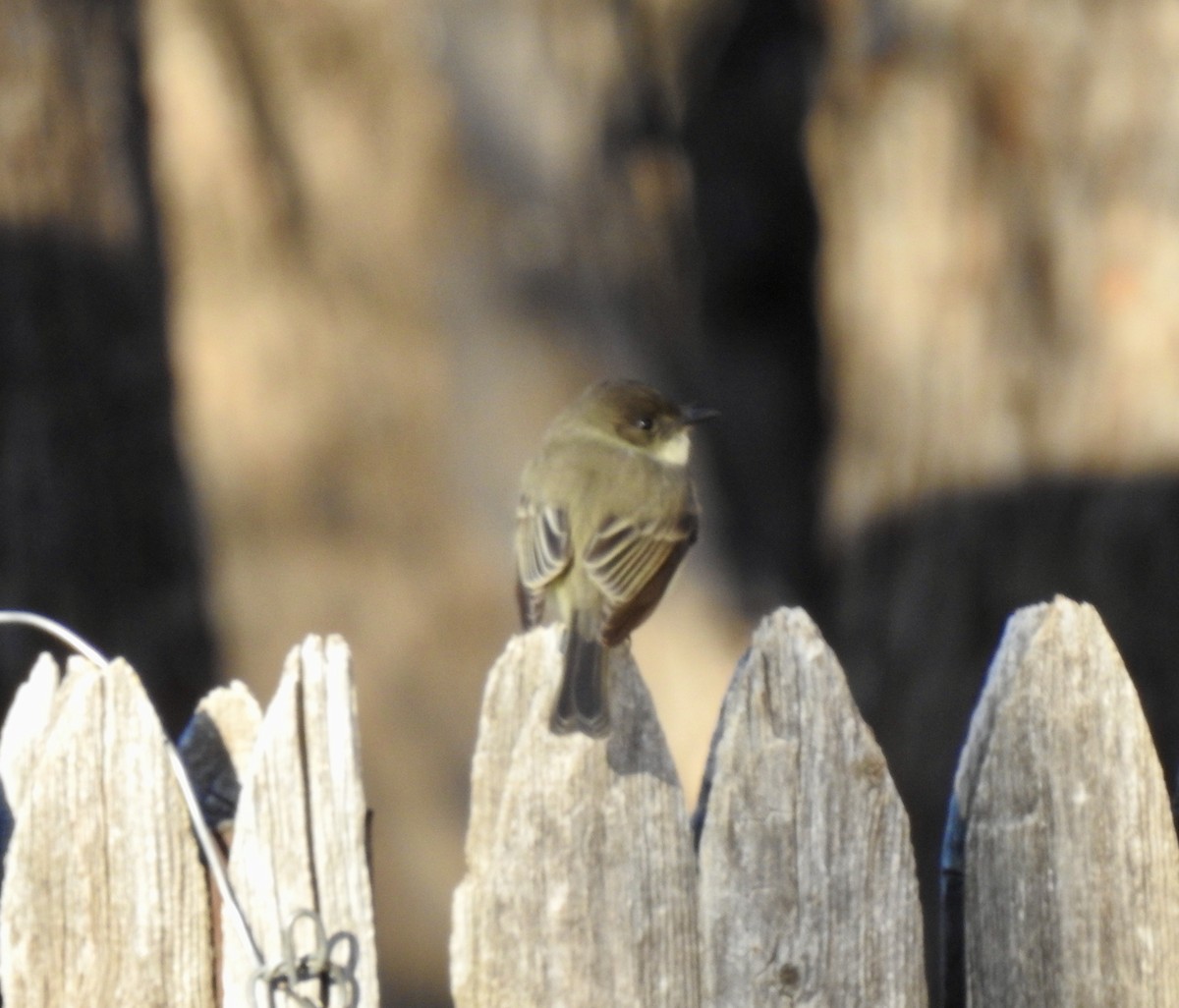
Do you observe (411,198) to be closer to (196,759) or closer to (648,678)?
(648,678)

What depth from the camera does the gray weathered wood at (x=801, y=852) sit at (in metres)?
2.49

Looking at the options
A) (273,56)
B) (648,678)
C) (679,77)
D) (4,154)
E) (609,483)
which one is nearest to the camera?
(609,483)

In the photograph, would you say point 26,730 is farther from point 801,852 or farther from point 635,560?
point 635,560

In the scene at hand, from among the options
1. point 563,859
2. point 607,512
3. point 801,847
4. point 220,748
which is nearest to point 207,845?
point 220,748

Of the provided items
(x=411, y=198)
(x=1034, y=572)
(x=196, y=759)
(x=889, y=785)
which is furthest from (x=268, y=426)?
(x=889, y=785)

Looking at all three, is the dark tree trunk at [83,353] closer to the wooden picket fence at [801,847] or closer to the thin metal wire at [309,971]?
the thin metal wire at [309,971]

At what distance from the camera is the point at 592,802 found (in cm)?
251

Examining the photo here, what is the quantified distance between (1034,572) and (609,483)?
259cm

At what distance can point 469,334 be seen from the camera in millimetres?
5836

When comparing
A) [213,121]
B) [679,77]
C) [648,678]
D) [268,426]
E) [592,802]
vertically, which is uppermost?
[679,77]

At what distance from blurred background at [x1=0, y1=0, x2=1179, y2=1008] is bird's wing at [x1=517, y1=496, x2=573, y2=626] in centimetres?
148

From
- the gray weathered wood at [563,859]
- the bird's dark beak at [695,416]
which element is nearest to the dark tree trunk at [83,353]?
the bird's dark beak at [695,416]

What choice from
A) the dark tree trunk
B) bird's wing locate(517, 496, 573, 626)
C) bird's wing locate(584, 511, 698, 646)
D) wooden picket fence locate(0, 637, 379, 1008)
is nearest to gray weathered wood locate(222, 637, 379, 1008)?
wooden picket fence locate(0, 637, 379, 1008)

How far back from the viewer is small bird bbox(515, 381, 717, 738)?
394 cm
